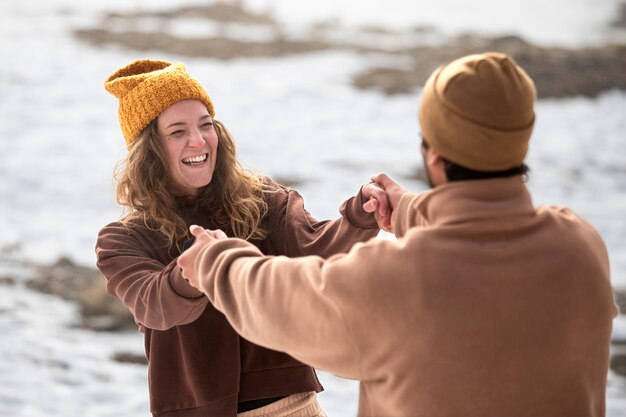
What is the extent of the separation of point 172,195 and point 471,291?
1242 mm

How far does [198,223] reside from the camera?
257 cm

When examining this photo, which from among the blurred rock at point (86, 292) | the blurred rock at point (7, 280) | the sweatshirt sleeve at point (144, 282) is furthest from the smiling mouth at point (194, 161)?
the blurred rock at point (7, 280)

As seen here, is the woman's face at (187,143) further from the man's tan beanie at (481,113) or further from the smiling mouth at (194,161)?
the man's tan beanie at (481,113)

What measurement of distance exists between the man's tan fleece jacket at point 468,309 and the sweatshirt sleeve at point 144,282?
1.66 feet

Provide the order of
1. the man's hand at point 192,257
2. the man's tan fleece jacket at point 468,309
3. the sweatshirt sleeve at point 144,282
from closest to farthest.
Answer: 1. the man's tan fleece jacket at point 468,309
2. the man's hand at point 192,257
3. the sweatshirt sleeve at point 144,282

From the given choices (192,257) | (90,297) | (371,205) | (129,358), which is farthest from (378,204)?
(90,297)

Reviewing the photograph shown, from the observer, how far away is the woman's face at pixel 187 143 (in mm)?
2531

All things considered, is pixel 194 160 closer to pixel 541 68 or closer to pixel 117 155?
pixel 117 155

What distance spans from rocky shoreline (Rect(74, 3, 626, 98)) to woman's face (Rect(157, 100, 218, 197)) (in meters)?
10.7

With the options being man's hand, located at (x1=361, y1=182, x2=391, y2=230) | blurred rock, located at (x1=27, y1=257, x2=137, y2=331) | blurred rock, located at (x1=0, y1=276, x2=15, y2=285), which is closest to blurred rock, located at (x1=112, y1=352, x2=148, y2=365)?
blurred rock, located at (x1=27, y1=257, x2=137, y2=331)

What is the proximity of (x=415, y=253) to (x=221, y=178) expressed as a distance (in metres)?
1.15

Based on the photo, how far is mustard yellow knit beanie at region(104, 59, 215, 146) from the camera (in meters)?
2.52

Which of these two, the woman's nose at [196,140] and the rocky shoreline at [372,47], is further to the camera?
the rocky shoreline at [372,47]

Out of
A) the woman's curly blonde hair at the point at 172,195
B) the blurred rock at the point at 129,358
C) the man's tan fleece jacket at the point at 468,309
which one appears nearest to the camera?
the man's tan fleece jacket at the point at 468,309
